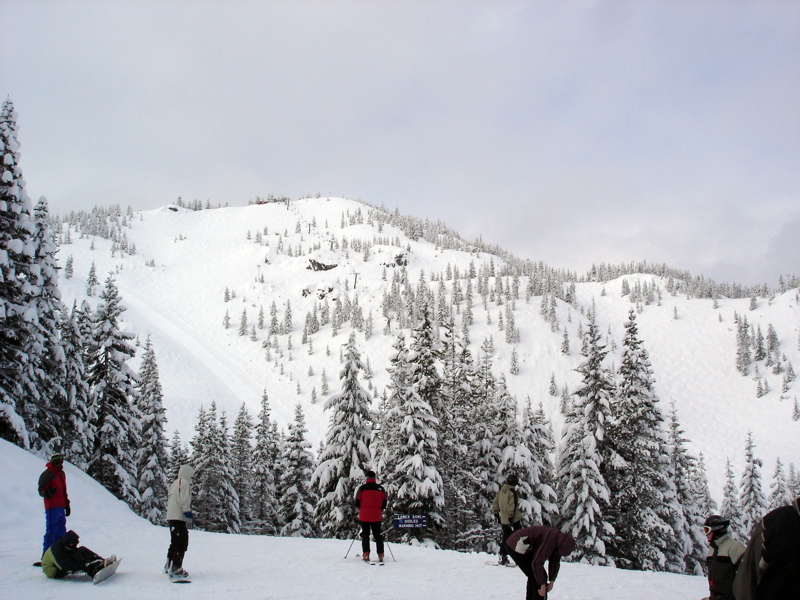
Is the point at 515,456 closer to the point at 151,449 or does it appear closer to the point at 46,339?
the point at 46,339

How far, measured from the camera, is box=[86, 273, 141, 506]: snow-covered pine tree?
26703 mm

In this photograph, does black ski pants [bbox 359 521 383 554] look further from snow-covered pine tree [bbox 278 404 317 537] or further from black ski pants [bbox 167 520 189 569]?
snow-covered pine tree [bbox 278 404 317 537]

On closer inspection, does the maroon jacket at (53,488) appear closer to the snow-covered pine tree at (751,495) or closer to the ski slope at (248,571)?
the ski slope at (248,571)

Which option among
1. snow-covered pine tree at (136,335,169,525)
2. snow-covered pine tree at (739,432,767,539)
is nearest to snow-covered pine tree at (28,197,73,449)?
snow-covered pine tree at (136,335,169,525)

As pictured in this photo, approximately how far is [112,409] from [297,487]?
12770 millimetres

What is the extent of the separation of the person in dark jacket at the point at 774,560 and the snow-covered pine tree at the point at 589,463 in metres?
21.0

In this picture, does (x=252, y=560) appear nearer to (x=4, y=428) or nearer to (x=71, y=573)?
(x=71, y=573)

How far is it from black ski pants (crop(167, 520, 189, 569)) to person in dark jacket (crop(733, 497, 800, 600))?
9.35m

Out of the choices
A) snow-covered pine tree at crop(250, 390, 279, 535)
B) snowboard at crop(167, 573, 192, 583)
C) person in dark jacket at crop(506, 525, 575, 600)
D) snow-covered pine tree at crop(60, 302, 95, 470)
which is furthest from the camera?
snow-covered pine tree at crop(250, 390, 279, 535)

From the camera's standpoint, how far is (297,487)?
33.6 meters

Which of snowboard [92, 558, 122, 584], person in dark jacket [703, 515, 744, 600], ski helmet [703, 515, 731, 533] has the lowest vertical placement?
snowboard [92, 558, 122, 584]

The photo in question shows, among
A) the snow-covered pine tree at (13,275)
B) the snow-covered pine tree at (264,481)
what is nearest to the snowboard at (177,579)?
the snow-covered pine tree at (13,275)

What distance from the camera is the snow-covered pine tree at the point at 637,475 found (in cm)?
2327

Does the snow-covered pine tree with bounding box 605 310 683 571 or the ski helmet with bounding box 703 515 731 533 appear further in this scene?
the snow-covered pine tree with bounding box 605 310 683 571
